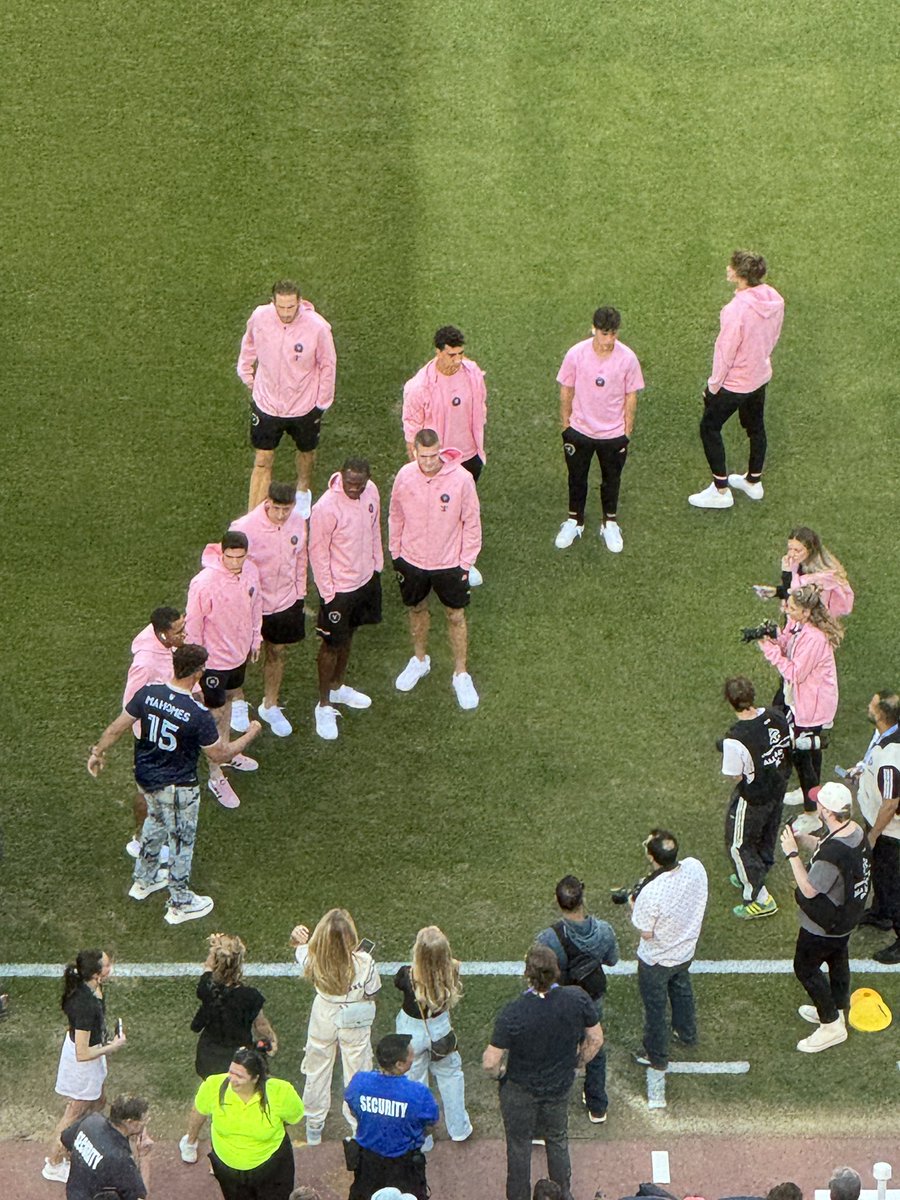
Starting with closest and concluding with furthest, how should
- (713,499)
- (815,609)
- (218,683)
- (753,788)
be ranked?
(753,788) → (815,609) → (218,683) → (713,499)

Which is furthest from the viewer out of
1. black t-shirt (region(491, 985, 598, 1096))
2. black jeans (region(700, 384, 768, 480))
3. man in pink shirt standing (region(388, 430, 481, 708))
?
black jeans (region(700, 384, 768, 480))

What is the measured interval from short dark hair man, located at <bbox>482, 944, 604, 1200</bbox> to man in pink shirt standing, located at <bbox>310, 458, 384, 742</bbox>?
3.56m

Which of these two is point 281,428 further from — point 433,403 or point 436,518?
point 436,518

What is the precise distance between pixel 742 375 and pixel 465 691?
10.1 ft

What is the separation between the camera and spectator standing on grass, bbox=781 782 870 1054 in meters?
10.3

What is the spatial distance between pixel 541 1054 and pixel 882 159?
1046 cm

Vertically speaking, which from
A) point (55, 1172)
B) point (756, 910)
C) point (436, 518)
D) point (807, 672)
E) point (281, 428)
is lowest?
point (55, 1172)

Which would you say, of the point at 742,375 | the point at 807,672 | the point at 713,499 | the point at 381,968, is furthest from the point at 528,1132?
the point at 742,375

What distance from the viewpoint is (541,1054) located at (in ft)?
31.2

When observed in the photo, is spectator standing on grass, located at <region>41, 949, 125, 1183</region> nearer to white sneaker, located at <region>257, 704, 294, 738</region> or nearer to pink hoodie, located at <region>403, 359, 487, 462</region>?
white sneaker, located at <region>257, 704, 294, 738</region>

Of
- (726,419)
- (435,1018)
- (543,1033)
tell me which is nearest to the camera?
(543,1033)

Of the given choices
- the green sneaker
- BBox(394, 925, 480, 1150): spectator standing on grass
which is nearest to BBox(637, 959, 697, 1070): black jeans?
the green sneaker

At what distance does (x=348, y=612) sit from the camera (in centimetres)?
1263

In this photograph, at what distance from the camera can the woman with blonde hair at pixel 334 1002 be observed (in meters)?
9.76
